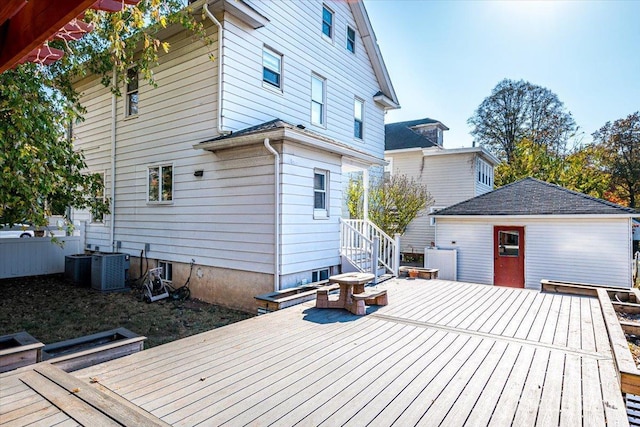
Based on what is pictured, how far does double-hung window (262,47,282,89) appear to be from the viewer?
9180mm

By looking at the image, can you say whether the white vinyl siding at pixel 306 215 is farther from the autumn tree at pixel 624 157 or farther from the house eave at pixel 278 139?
the autumn tree at pixel 624 157

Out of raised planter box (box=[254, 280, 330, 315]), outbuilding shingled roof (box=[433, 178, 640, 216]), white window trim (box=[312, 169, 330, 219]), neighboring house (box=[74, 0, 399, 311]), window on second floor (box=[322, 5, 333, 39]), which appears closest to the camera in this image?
raised planter box (box=[254, 280, 330, 315])

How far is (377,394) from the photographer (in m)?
3.10

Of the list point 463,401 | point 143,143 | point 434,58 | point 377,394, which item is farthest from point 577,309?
point 434,58

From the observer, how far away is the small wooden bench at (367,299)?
18.7 feet

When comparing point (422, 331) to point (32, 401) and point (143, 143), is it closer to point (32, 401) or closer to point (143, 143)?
point (32, 401)

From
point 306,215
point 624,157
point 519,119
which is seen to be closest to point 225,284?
point 306,215

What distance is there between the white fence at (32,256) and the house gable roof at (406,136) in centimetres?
1686

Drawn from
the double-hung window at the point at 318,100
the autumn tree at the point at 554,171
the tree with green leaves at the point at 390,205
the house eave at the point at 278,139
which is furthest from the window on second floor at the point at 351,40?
the autumn tree at the point at 554,171

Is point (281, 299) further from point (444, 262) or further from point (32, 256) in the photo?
point (444, 262)

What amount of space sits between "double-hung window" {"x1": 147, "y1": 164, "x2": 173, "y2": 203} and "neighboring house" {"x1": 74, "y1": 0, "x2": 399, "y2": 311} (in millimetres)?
35

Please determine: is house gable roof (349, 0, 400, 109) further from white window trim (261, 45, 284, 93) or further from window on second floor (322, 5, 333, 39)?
white window trim (261, 45, 284, 93)

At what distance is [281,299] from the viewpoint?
6.14 metres

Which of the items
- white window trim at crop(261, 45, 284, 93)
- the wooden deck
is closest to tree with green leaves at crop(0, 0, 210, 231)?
white window trim at crop(261, 45, 284, 93)
